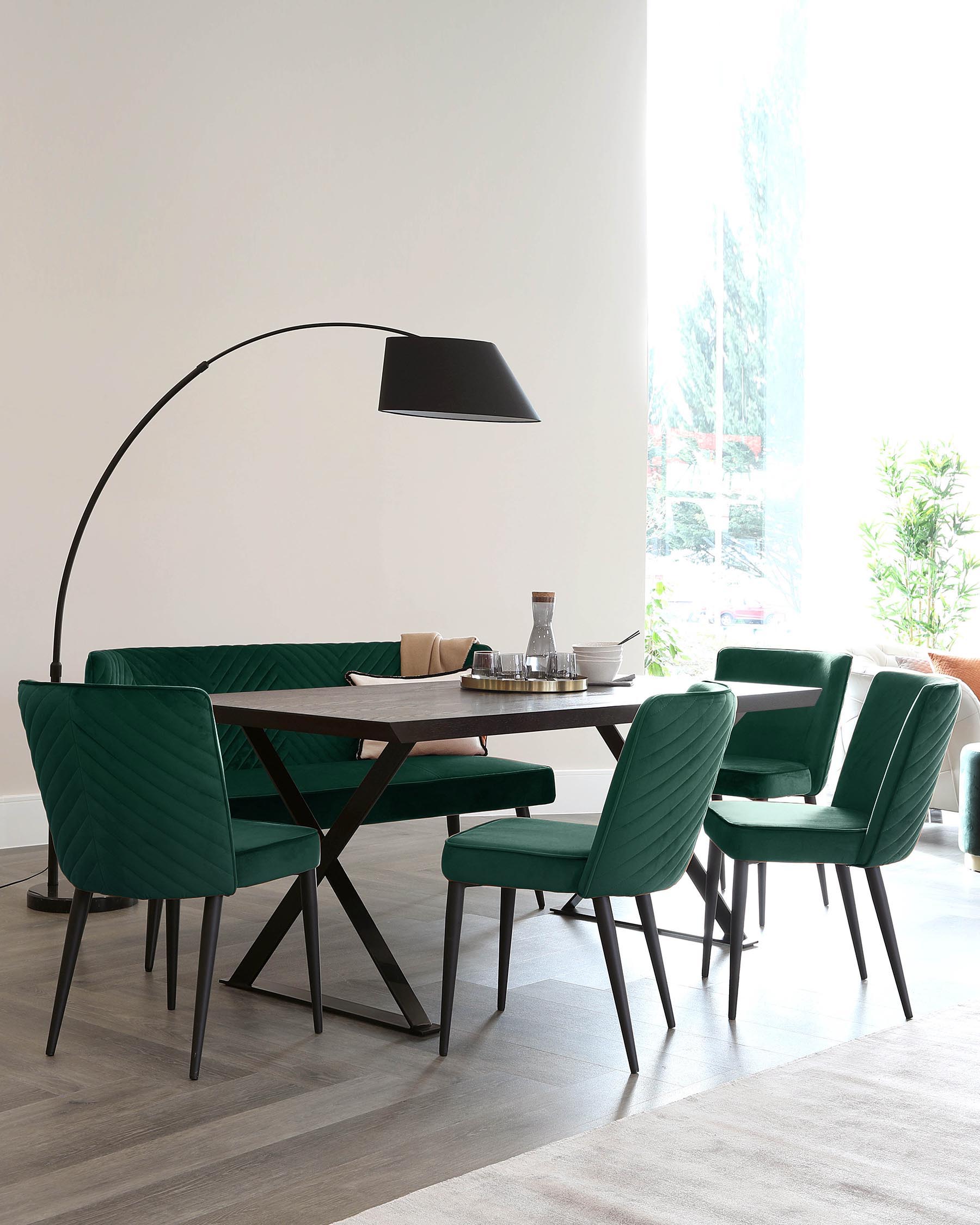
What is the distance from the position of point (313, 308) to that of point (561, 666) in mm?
2755

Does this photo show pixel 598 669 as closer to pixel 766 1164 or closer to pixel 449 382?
pixel 449 382

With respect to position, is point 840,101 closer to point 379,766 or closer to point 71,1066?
point 379,766

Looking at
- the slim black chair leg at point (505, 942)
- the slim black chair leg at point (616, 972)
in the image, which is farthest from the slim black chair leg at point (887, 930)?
the slim black chair leg at point (505, 942)

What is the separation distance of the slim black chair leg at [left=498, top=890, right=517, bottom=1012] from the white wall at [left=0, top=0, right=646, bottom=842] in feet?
9.05

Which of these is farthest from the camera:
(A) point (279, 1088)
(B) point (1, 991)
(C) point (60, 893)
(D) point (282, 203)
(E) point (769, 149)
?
(E) point (769, 149)

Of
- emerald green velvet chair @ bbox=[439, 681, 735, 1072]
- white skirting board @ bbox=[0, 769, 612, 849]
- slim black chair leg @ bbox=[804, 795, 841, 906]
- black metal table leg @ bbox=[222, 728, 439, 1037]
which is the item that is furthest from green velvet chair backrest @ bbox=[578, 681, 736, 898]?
white skirting board @ bbox=[0, 769, 612, 849]

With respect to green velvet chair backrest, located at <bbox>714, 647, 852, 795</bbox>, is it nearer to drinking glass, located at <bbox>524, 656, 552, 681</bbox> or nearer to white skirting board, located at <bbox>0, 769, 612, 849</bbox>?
drinking glass, located at <bbox>524, 656, 552, 681</bbox>

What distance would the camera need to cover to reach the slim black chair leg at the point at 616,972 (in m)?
2.88

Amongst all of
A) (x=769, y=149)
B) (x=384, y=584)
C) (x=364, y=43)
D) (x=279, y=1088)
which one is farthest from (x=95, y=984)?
(x=769, y=149)

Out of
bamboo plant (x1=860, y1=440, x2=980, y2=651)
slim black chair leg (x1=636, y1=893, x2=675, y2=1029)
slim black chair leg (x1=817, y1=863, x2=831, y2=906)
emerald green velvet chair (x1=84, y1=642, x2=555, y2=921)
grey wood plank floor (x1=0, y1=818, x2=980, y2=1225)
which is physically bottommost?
grey wood plank floor (x1=0, y1=818, x2=980, y2=1225)

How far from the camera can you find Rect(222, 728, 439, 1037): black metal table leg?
319 cm

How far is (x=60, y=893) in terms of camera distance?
4.57m

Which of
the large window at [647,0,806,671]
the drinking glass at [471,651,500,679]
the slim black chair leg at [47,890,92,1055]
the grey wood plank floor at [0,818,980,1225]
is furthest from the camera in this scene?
the large window at [647,0,806,671]

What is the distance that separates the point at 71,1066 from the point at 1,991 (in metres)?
0.65
